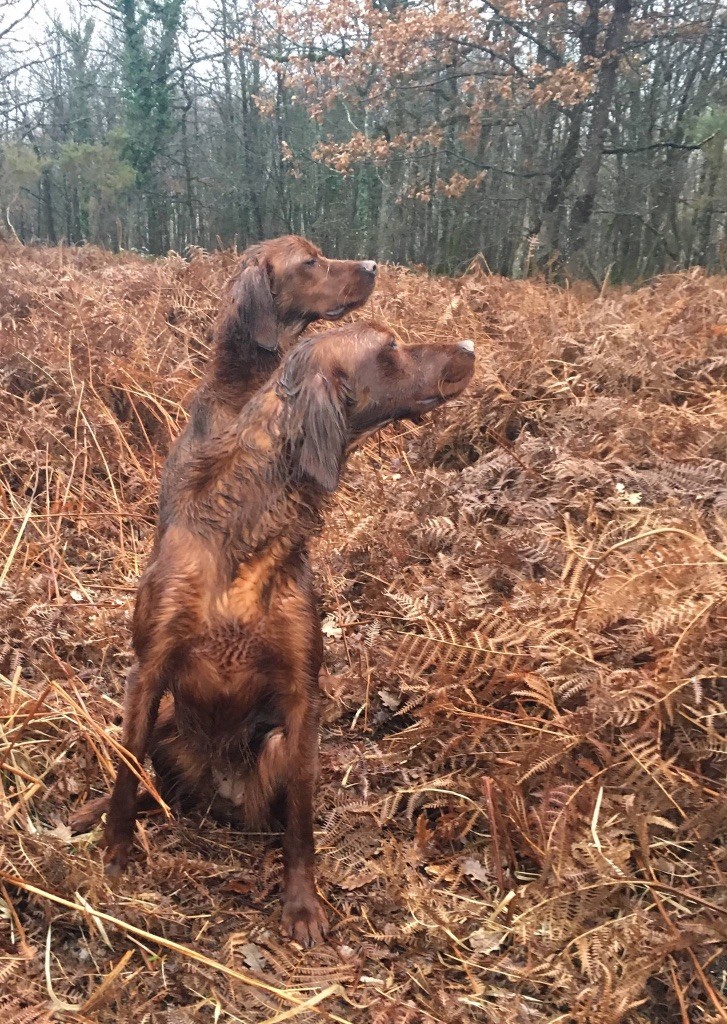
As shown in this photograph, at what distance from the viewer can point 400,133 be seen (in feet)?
58.5

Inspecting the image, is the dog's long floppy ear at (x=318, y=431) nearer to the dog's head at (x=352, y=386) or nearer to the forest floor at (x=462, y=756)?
the dog's head at (x=352, y=386)

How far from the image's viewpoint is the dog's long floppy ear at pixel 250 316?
13.4ft

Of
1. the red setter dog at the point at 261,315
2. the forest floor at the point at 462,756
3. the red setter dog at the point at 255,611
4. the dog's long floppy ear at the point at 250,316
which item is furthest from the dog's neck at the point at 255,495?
the dog's long floppy ear at the point at 250,316

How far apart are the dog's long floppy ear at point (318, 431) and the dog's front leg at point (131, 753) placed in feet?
2.52

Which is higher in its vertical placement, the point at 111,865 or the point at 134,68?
the point at 134,68

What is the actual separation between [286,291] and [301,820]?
9.93 ft

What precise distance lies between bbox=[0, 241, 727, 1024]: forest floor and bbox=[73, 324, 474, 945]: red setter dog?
0.53 ft

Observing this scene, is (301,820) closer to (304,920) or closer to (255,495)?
(304,920)

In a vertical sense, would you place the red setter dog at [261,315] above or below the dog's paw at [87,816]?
above

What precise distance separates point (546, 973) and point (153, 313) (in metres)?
6.73

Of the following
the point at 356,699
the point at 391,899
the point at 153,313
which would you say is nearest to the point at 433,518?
the point at 356,699

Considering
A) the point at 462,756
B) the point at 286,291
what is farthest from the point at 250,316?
the point at 462,756

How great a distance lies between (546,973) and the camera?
82.7 inches

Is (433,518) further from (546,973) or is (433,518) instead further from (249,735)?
(546,973)
